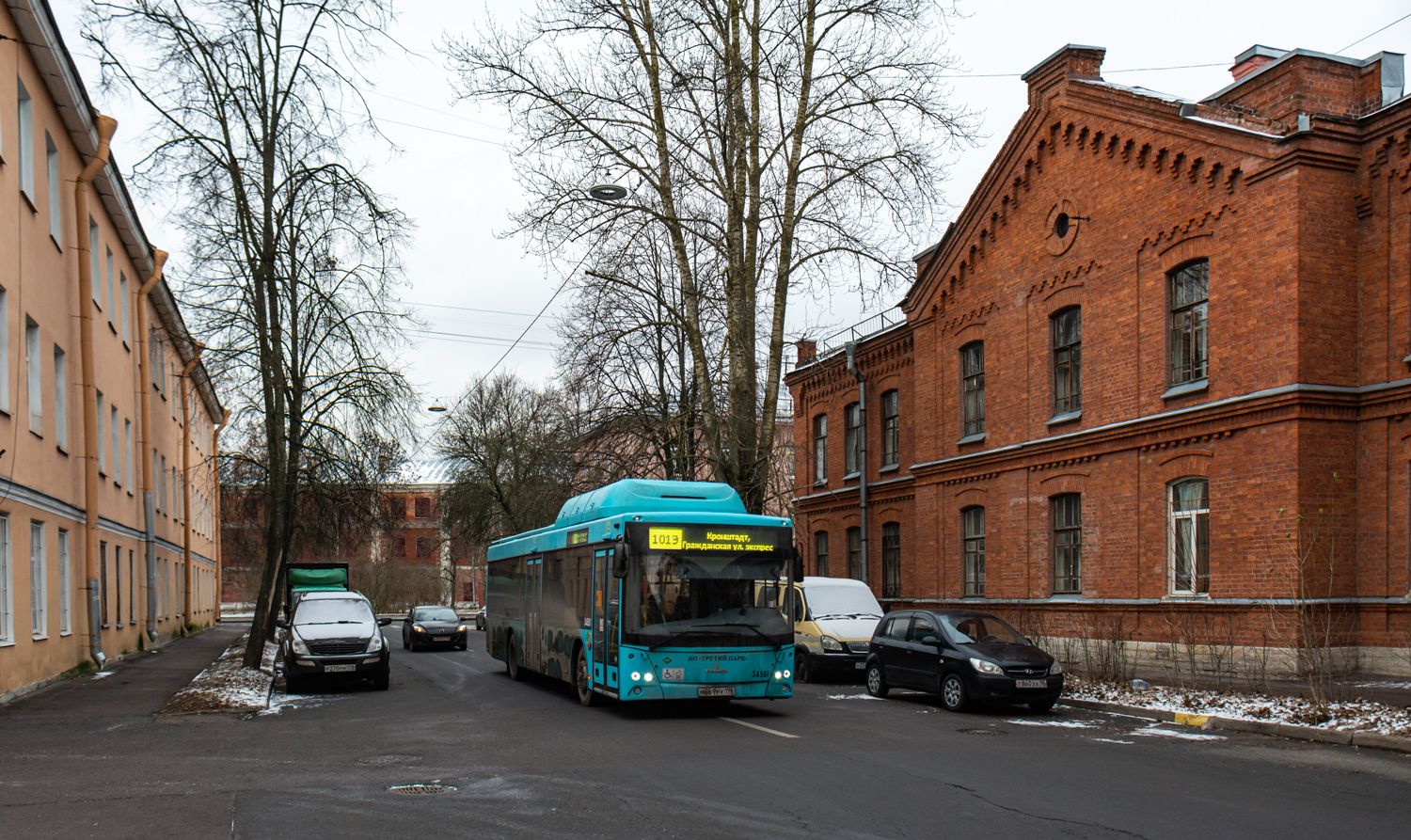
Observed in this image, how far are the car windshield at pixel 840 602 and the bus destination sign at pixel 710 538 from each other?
7.11 metres

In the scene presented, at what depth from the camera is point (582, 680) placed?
1642cm

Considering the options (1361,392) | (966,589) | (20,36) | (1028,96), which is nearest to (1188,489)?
(1361,392)

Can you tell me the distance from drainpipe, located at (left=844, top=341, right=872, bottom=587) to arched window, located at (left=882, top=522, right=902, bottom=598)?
0.55m

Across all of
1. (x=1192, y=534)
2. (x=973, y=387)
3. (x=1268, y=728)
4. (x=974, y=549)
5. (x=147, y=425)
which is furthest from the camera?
(x=147, y=425)

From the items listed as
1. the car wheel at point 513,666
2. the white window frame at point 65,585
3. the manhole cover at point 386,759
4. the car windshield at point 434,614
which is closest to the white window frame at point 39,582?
the white window frame at point 65,585

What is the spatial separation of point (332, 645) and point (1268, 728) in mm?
14057

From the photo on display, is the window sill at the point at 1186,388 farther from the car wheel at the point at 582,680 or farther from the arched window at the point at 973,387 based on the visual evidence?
the car wheel at the point at 582,680

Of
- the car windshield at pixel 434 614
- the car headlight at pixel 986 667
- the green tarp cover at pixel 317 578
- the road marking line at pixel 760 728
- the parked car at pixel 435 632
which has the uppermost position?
the car headlight at pixel 986 667

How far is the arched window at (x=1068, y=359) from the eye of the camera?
937 inches

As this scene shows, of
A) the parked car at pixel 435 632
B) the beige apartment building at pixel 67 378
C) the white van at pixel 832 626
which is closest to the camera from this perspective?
the beige apartment building at pixel 67 378

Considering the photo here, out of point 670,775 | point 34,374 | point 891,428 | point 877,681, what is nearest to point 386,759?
point 670,775

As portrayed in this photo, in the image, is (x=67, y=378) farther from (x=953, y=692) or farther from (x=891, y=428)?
(x=891, y=428)

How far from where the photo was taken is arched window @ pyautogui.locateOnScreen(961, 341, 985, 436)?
2730cm

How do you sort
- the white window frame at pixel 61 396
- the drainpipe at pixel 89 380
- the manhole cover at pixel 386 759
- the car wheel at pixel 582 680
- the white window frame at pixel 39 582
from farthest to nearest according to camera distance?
the drainpipe at pixel 89 380
the white window frame at pixel 61 396
the white window frame at pixel 39 582
the car wheel at pixel 582 680
the manhole cover at pixel 386 759
